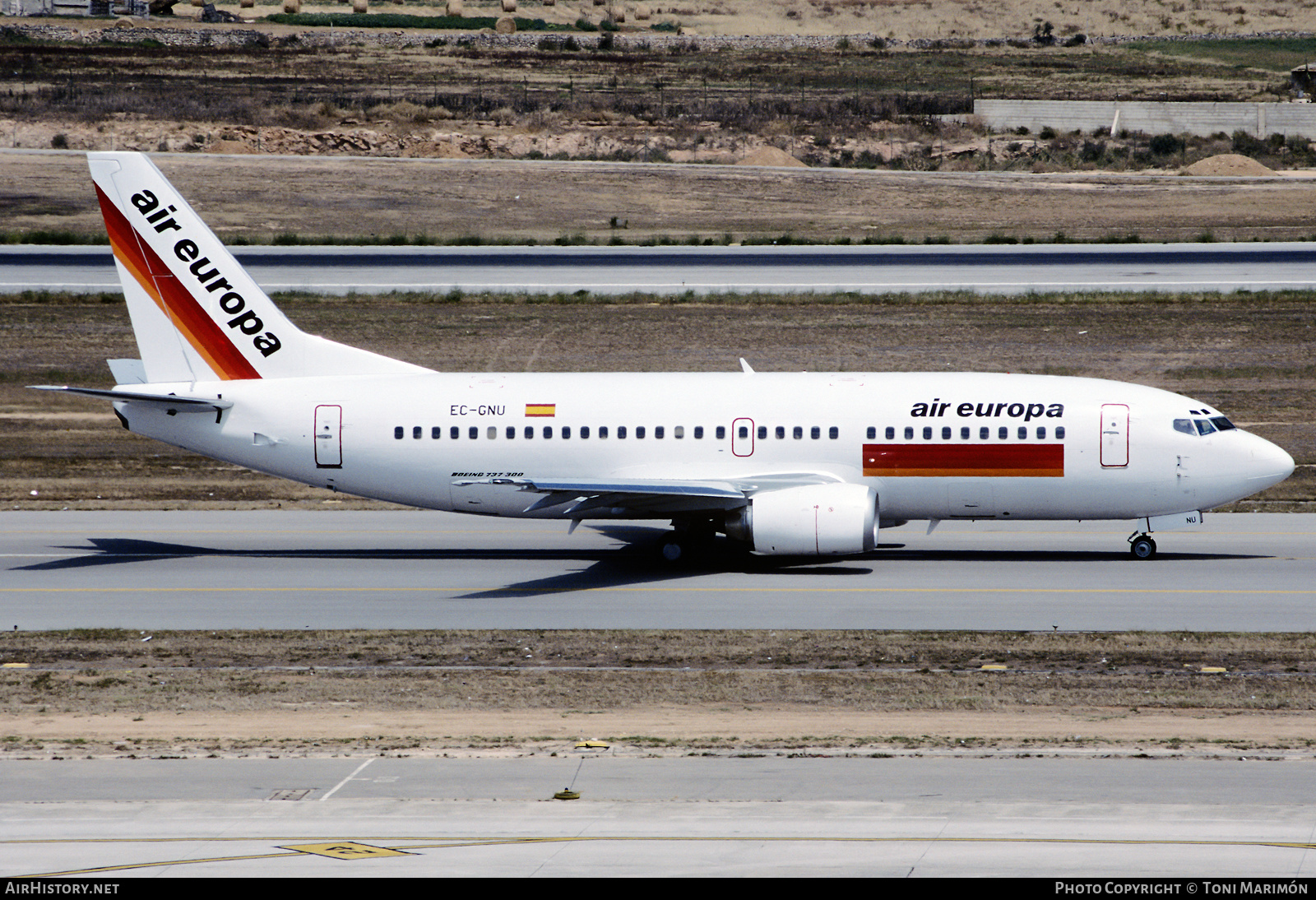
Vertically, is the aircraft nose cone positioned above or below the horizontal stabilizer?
below

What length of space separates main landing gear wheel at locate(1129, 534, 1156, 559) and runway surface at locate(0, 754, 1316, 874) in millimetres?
13742

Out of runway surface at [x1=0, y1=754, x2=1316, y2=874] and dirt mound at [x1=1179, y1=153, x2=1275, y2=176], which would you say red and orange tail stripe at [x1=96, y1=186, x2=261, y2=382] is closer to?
runway surface at [x1=0, y1=754, x2=1316, y2=874]

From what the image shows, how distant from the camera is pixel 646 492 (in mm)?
28969

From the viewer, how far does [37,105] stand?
9538cm

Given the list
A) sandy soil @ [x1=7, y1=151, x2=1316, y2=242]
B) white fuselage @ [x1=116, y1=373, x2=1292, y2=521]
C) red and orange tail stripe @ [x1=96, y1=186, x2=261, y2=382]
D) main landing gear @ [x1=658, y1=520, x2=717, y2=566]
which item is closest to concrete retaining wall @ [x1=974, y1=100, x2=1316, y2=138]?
sandy soil @ [x1=7, y1=151, x2=1316, y2=242]

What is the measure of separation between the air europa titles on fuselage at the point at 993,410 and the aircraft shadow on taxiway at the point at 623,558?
324cm

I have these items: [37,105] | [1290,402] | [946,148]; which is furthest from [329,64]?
[1290,402]

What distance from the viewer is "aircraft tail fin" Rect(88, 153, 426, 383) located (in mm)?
31797

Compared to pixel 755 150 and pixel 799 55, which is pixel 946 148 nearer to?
pixel 755 150

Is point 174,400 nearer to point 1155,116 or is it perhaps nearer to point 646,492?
point 646,492

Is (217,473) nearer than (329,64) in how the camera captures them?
Yes

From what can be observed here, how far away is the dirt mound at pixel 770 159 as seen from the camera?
89062mm

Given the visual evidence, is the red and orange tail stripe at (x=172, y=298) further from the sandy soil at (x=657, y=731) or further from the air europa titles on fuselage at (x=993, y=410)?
the air europa titles on fuselage at (x=993, y=410)

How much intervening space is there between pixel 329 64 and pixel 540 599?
101141mm
